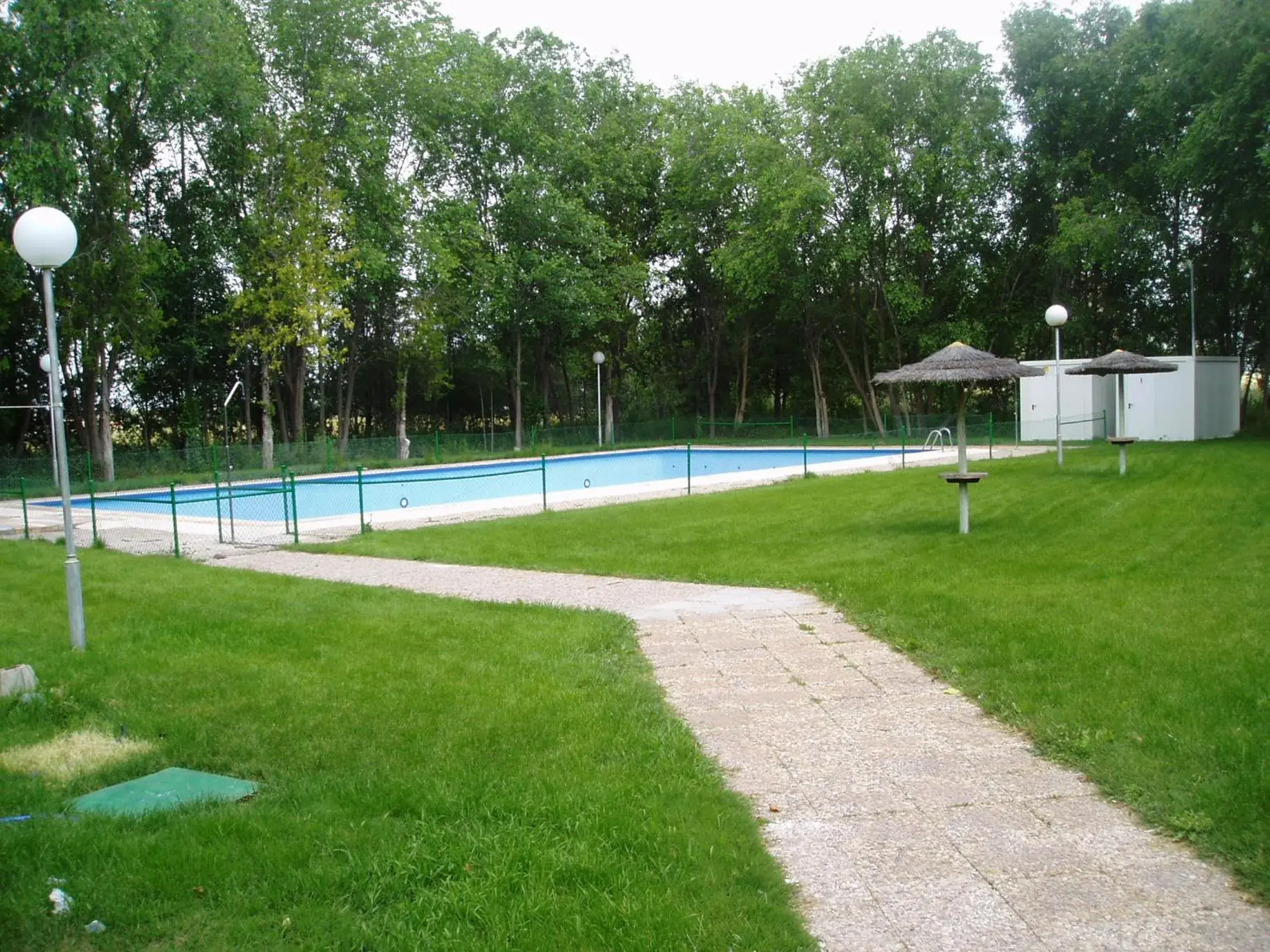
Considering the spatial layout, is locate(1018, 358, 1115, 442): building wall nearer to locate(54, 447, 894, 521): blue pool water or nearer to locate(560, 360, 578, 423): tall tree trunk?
locate(54, 447, 894, 521): blue pool water

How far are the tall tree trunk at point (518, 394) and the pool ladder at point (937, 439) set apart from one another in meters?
13.8

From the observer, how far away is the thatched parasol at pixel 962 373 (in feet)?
41.1

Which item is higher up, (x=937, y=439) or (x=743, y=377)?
(x=743, y=377)

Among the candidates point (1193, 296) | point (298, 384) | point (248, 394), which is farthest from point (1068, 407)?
point (248, 394)

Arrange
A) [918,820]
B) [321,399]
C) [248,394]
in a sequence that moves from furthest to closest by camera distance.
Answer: [321,399] < [248,394] < [918,820]

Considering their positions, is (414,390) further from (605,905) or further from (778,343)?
(605,905)

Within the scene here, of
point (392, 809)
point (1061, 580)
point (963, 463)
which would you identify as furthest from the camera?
point (963, 463)

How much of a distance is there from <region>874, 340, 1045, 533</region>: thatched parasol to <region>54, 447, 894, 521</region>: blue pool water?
5853mm

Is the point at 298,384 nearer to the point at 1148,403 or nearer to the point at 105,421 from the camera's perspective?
the point at 105,421

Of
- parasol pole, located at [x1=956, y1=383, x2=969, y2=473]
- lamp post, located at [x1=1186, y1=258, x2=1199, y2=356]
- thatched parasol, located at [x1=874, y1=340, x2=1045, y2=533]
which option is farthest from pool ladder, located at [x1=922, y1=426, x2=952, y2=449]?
thatched parasol, located at [x1=874, y1=340, x2=1045, y2=533]

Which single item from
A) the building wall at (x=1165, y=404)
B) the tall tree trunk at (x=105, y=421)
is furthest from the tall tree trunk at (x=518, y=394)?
the building wall at (x=1165, y=404)

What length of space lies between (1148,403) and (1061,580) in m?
23.4

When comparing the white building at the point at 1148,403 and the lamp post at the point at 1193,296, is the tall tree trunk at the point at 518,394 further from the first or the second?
the lamp post at the point at 1193,296

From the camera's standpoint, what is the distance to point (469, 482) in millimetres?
25469
